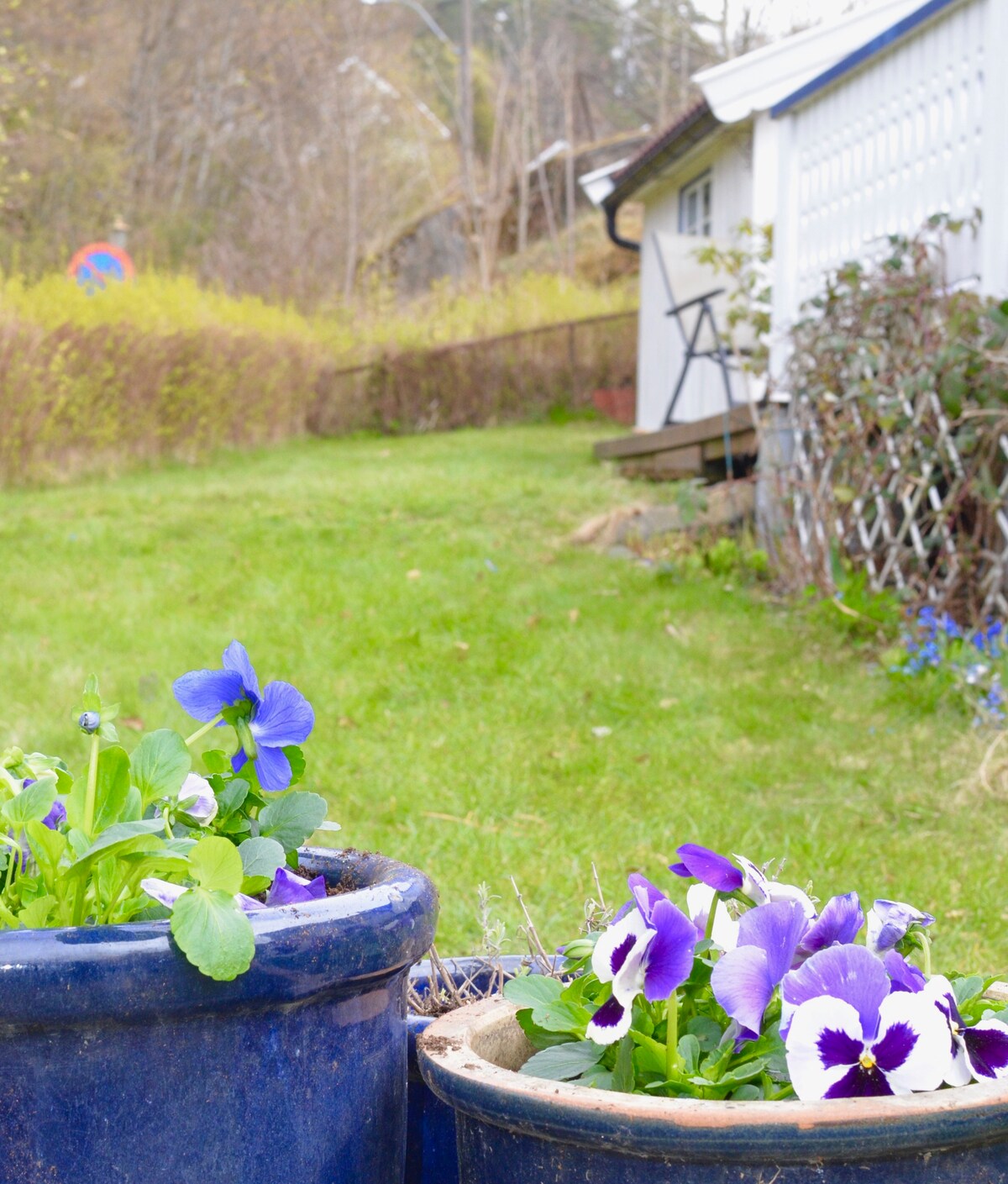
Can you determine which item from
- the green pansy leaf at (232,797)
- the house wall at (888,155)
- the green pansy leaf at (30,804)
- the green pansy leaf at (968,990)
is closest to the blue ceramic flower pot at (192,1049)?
the green pansy leaf at (30,804)

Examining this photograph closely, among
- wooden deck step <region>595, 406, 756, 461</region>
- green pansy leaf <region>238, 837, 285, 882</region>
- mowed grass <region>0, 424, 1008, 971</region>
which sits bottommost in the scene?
mowed grass <region>0, 424, 1008, 971</region>

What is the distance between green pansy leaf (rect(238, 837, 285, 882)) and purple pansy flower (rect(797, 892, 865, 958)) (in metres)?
0.45

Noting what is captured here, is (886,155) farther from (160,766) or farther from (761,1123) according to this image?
(761,1123)

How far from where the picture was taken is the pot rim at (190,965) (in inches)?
33.6

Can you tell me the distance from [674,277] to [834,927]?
9.28 m

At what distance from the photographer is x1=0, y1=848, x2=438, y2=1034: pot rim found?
85 cm

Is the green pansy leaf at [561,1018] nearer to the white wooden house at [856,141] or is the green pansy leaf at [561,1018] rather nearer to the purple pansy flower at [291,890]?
the purple pansy flower at [291,890]

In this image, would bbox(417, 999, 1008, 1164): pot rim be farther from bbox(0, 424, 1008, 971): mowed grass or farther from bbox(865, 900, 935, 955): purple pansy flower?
bbox(0, 424, 1008, 971): mowed grass

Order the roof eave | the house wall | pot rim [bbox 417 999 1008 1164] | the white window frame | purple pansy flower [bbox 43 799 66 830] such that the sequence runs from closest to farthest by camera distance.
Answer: pot rim [bbox 417 999 1008 1164] < purple pansy flower [bbox 43 799 66 830] < the house wall < the roof eave < the white window frame

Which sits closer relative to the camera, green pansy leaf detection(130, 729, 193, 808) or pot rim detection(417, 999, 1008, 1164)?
pot rim detection(417, 999, 1008, 1164)

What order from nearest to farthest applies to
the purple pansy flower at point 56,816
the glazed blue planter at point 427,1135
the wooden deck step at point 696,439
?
the purple pansy flower at point 56,816, the glazed blue planter at point 427,1135, the wooden deck step at point 696,439

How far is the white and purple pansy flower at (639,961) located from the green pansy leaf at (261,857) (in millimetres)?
276

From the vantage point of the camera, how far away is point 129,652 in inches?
197

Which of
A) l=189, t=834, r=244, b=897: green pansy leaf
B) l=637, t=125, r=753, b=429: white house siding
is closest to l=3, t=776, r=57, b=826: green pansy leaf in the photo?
l=189, t=834, r=244, b=897: green pansy leaf
